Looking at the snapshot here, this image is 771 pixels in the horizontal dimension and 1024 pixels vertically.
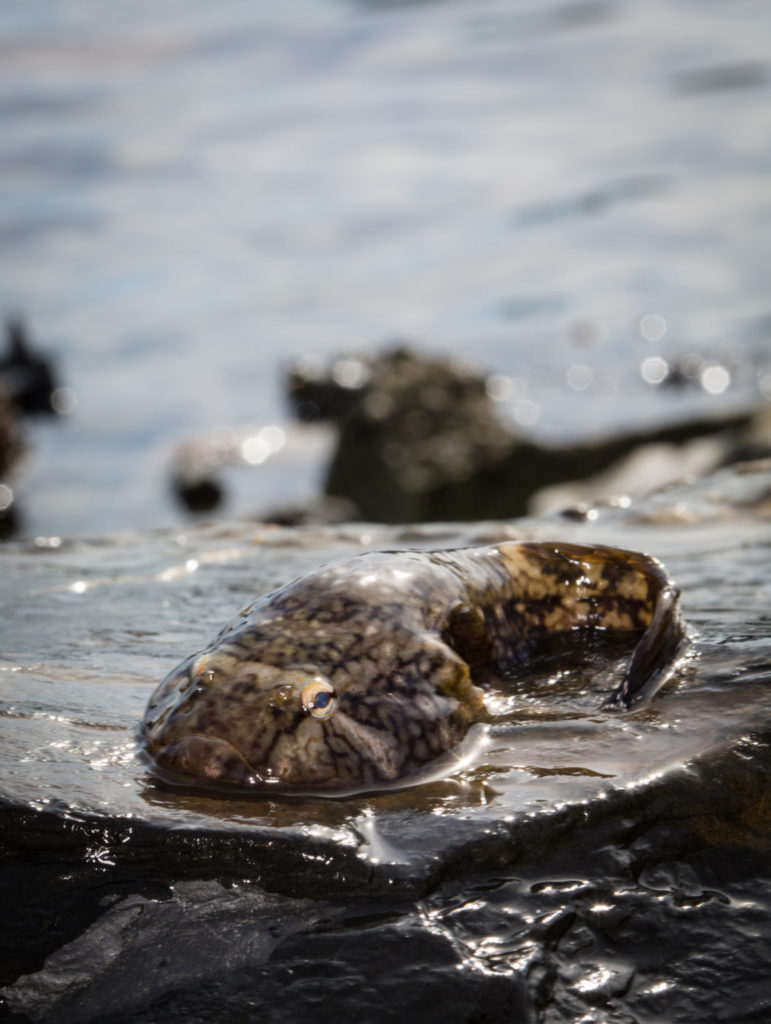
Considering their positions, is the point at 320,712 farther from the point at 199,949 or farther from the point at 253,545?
the point at 253,545

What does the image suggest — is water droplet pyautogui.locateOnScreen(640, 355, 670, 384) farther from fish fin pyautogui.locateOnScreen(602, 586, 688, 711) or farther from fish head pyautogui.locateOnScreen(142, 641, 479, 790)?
fish head pyautogui.locateOnScreen(142, 641, 479, 790)

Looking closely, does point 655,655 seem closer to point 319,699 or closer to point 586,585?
point 586,585

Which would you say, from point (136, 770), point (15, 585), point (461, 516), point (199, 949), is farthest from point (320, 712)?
point (461, 516)

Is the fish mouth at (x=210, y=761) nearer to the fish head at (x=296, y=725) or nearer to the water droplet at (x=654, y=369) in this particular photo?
the fish head at (x=296, y=725)

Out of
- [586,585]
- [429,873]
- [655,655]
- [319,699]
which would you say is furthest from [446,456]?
[429,873]

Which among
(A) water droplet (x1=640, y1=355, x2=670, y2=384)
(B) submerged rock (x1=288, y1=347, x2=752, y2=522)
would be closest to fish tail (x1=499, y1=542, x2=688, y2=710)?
(B) submerged rock (x1=288, y1=347, x2=752, y2=522)

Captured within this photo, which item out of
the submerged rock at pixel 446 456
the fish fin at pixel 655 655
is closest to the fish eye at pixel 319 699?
the fish fin at pixel 655 655
